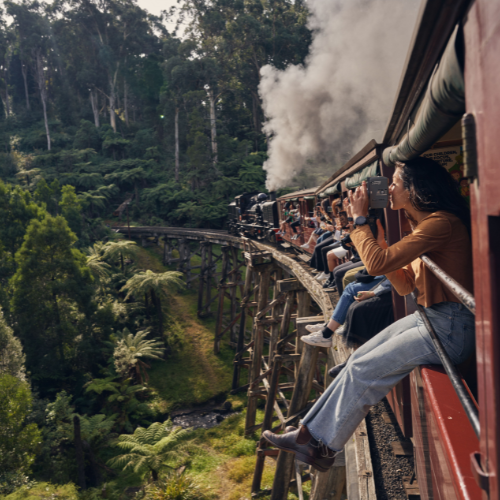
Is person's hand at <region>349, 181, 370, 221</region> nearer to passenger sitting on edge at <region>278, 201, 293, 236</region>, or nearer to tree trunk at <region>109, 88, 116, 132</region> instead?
passenger sitting on edge at <region>278, 201, 293, 236</region>

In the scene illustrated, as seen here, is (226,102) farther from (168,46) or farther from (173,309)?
(173,309)

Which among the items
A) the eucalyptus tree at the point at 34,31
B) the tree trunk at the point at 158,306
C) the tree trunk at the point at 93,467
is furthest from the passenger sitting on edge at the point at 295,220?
the eucalyptus tree at the point at 34,31

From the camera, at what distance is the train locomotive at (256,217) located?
47.7ft

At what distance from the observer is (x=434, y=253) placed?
6.39 ft

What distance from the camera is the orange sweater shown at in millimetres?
1900

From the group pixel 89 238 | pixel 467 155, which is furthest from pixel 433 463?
pixel 89 238

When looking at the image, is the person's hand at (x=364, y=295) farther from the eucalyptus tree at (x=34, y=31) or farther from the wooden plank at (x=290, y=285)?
the eucalyptus tree at (x=34, y=31)

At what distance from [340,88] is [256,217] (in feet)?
33.4

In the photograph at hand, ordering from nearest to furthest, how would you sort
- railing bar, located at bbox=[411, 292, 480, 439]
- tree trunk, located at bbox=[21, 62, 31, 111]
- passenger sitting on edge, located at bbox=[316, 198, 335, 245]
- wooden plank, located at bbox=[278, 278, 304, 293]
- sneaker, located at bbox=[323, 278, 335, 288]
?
1. railing bar, located at bbox=[411, 292, 480, 439]
2. passenger sitting on edge, located at bbox=[316, 198, 335, 245]
3. sneaker, located at bbox=[323, 278, 335, 288]
4. wooden plank, located at bbox=[278, 278, 304, 293]
5. tree trunk, located at bbox=[21, 62, 31, 111]

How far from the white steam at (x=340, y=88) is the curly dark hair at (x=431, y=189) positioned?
58.3 ft

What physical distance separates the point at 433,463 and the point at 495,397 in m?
0.95

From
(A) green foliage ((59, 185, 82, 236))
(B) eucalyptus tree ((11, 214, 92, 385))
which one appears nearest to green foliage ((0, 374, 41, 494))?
(B) eucalyptus tree ((11, 214, 92, 385))

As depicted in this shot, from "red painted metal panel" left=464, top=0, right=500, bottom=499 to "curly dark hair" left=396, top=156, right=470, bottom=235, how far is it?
1.12m

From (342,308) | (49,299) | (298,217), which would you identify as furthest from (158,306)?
(342,308)
